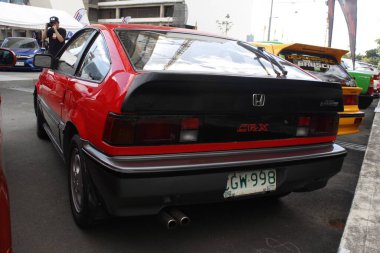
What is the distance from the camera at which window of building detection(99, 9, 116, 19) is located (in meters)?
60.5

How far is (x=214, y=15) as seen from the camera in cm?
6412

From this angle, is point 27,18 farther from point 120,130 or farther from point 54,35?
point 120,130

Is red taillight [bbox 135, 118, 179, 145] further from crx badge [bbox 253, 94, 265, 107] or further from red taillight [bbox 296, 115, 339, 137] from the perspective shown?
red taillight [bbox 296, 115, 339, 137]

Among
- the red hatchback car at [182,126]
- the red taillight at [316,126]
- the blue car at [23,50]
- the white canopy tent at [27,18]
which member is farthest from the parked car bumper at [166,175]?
the white canopy tent at [27,18]

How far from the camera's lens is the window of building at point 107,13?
6050 cm

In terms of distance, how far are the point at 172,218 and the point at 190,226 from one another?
24.2 inches

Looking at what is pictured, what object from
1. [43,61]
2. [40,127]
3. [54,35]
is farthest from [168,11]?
[43,61]

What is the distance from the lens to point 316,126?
281 centimetres

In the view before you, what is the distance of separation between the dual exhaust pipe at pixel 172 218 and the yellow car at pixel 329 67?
142 inches

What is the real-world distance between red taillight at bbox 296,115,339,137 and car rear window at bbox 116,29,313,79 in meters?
0.37

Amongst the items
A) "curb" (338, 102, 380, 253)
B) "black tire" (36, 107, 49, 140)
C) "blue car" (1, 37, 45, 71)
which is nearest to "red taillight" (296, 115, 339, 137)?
"curb" (338, 102, 380, 253)

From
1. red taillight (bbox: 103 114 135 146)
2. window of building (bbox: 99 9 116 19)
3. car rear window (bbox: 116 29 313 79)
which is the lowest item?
red taillight (bbox: 103 114 135 146)

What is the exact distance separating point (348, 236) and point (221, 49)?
1703 mm

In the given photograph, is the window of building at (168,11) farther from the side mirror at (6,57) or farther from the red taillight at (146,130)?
the red taillight at (146,130)
